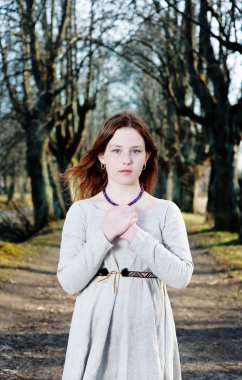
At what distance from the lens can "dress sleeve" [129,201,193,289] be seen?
9.07 ft

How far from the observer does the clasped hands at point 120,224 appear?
2.77m

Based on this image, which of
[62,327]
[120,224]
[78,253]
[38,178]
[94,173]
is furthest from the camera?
[38,178]

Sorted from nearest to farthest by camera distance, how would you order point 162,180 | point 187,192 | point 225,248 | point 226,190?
point 225,248 → point 226,190 → point 187,192 → point 162,180

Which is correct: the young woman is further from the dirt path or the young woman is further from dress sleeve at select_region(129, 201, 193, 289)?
the dirt path

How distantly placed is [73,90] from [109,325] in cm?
2206

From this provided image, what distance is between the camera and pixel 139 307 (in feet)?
9.47

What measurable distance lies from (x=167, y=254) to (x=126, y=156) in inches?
19.3

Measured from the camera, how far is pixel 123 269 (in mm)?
2900

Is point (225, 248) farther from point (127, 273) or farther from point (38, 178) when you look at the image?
point (127, 273)

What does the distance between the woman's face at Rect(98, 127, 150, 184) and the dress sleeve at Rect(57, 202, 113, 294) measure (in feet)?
0.82

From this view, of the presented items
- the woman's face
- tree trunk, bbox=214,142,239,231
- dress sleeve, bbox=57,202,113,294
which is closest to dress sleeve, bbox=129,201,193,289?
dress sleeve, bbox=57,202,113,294

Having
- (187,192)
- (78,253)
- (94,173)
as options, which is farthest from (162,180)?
(78,253)

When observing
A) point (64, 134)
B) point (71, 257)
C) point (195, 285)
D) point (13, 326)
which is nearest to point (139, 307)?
point (71, 257)

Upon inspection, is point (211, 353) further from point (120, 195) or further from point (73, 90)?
point (73, 90)
